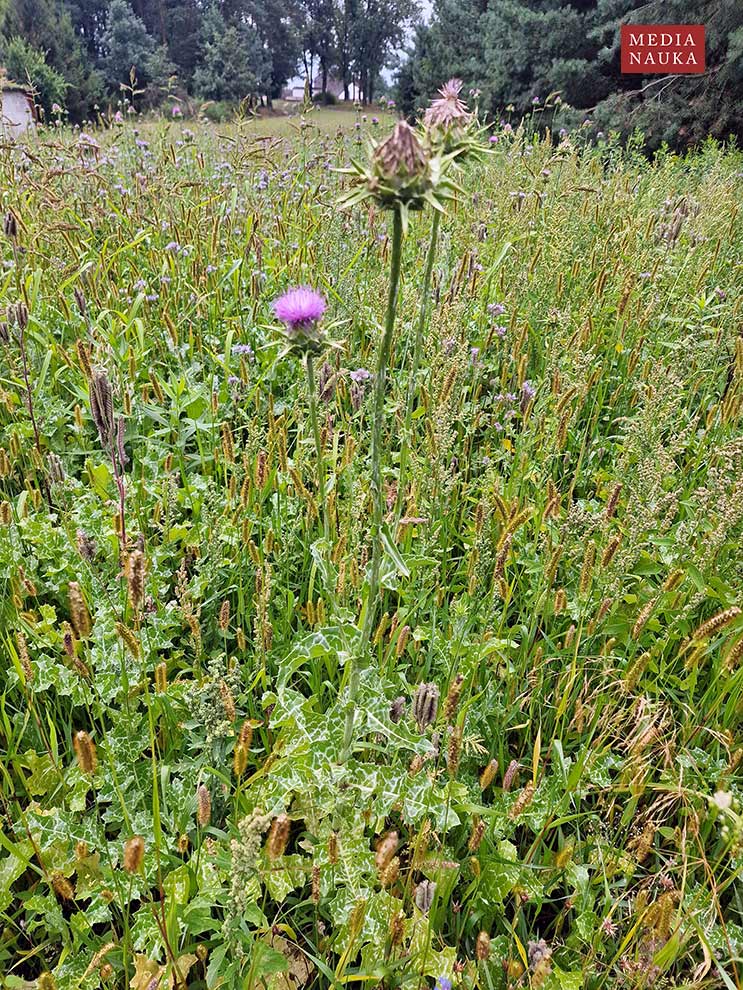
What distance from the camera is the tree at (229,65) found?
72.4ft

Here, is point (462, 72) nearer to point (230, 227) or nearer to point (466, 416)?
point (230, 227)

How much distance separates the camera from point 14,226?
244 cm

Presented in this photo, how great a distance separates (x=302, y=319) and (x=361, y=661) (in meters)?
0.72

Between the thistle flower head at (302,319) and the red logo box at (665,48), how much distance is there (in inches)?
584

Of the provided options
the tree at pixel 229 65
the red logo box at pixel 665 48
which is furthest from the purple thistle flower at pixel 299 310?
the red logo box at pixel 665 48

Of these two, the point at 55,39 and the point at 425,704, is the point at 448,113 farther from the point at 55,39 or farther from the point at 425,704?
the point at 55,39

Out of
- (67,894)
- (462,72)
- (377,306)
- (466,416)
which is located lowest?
(67,894)

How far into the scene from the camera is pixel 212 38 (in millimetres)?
45812

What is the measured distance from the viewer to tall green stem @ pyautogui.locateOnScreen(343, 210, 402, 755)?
1.01 m

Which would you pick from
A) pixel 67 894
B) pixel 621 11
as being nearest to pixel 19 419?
pixel 67 894

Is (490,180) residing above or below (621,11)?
below

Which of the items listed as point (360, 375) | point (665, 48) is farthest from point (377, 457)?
point (665, 48)

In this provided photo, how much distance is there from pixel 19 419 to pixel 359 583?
5.60 ft

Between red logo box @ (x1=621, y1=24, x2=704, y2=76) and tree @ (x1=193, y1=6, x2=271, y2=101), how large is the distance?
810 centimetres
